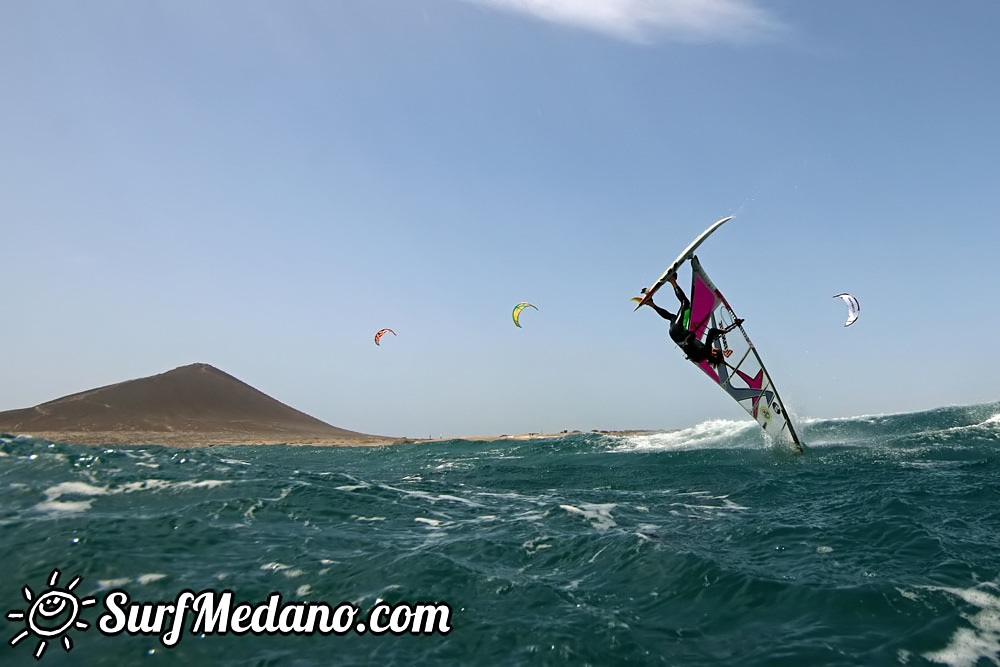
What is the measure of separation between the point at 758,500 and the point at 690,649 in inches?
215

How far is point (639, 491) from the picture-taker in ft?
31.7

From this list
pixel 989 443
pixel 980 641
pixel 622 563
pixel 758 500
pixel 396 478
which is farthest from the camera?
pixel 989 443

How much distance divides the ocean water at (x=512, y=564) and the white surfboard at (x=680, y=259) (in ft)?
16.1

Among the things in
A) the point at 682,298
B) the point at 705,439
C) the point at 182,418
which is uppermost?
the point at 682,298

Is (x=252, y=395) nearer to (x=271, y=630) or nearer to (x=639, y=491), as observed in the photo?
(x=639, y=491)

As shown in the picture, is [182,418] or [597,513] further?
[182,418]

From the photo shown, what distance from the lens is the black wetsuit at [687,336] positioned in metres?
13.7

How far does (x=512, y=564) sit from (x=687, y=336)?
396 inches

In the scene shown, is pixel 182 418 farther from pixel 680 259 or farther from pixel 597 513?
pixel 597 513

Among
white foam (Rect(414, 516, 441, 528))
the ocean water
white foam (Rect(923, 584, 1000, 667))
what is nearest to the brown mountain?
the ocean water

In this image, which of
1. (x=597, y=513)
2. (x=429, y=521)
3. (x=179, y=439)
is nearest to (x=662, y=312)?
(x=597, y=513)

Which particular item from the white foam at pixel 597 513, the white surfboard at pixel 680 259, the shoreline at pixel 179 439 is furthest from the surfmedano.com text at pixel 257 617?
the shoreline at pixel 179 439

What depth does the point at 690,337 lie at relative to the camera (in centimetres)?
1396

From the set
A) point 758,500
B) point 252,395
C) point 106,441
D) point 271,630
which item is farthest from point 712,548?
point 252,395
